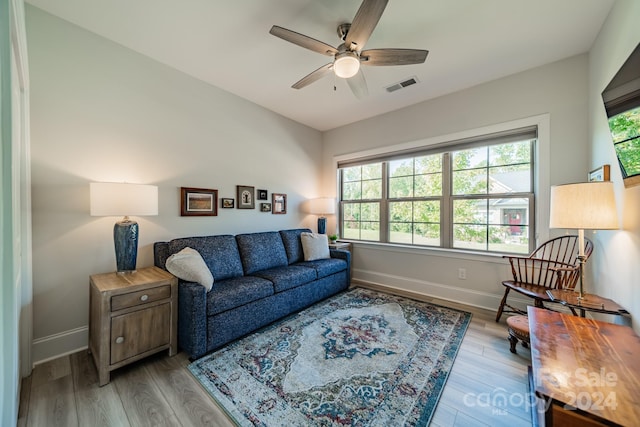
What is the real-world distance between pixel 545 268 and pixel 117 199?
159 inches

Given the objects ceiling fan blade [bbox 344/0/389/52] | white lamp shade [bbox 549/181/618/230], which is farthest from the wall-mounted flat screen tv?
A: ceiling fan blade [bbox 344/0/389/52]

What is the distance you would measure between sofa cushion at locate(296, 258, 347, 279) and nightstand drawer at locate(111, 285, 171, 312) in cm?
159

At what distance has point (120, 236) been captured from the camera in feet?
6.54

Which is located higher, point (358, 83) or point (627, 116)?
point (358, 83)

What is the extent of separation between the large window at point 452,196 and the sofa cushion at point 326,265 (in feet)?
2.90

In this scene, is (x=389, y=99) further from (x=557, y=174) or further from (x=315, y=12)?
(x=557, y=174)

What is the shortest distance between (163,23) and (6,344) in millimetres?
2363

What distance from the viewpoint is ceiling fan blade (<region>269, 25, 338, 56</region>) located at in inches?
64.9

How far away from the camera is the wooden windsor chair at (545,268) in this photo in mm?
2096

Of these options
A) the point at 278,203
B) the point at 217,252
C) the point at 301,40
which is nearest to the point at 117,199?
the point at 217,252

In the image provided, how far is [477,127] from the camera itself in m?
2.93

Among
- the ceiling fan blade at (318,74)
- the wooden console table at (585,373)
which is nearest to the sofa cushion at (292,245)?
the ceiling fan blade at (318,74)

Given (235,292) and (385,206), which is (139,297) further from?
(385,206)

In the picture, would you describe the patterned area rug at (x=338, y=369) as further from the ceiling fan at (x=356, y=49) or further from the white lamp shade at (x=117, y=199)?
the ceiling fan at (x=356, y=49)
